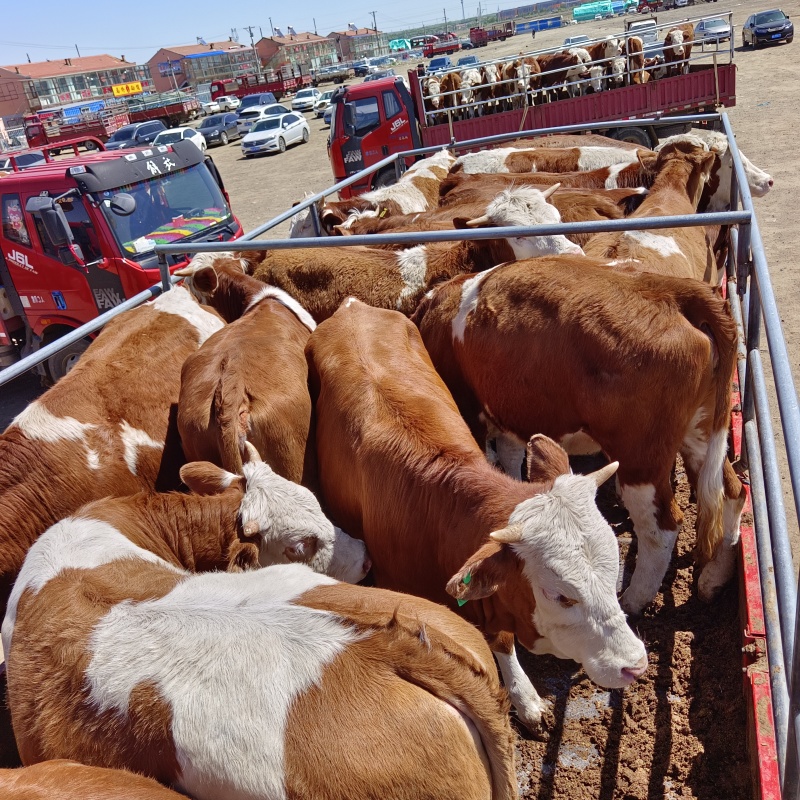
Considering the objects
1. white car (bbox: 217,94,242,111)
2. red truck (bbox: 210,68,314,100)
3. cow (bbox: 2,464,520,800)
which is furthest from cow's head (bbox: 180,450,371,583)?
red truck (bbox: 210,68,314,100)

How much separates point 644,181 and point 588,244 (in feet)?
7.30

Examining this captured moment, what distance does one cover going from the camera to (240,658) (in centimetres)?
202

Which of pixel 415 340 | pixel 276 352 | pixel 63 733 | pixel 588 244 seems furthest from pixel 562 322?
pixel 63 733

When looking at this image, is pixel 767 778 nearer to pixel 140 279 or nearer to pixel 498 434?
pixel 498 434

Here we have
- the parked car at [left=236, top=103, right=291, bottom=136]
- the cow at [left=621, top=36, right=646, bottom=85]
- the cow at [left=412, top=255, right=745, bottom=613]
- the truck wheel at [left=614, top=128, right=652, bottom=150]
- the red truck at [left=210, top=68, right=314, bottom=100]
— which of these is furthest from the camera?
the red truck at [left=210, top=68, right=314, bottom=100]

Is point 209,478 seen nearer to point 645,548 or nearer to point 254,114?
point 645,548

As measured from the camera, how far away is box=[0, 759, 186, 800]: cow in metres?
1.86

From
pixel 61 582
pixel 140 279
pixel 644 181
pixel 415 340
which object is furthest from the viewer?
pixel 140 279

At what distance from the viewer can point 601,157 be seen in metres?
8.13

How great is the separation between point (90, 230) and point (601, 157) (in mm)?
5485

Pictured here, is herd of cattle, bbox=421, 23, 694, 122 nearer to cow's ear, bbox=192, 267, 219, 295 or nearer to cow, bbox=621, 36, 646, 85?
cow, bbox=621, 36, 646, 85

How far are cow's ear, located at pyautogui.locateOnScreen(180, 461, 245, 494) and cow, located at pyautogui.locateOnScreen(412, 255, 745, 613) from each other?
27.6 inches

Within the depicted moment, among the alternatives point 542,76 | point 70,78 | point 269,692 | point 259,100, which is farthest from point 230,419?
point 70,78

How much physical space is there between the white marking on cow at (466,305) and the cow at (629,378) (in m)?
0.02
